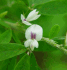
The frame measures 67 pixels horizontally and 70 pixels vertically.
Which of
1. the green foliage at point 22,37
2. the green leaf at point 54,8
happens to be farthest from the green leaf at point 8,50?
the green leaf at point 54,8

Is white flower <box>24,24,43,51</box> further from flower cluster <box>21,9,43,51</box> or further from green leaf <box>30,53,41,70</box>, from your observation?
green leaf <box>30,53,41,70</box>

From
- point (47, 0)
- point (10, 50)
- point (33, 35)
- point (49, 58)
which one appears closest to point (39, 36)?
point (33, 35)

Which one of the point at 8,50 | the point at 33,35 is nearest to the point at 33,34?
the point at 33,35

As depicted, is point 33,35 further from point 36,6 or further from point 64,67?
point 64,67

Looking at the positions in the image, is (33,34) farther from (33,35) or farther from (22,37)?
(22,37)

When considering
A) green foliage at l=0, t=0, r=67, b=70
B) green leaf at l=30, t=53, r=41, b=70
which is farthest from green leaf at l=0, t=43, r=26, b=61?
green leaf at l=30, t=53, r=41, b=70

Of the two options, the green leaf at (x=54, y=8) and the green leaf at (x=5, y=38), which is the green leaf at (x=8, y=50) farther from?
the green leaf at (x=54, y=8)
